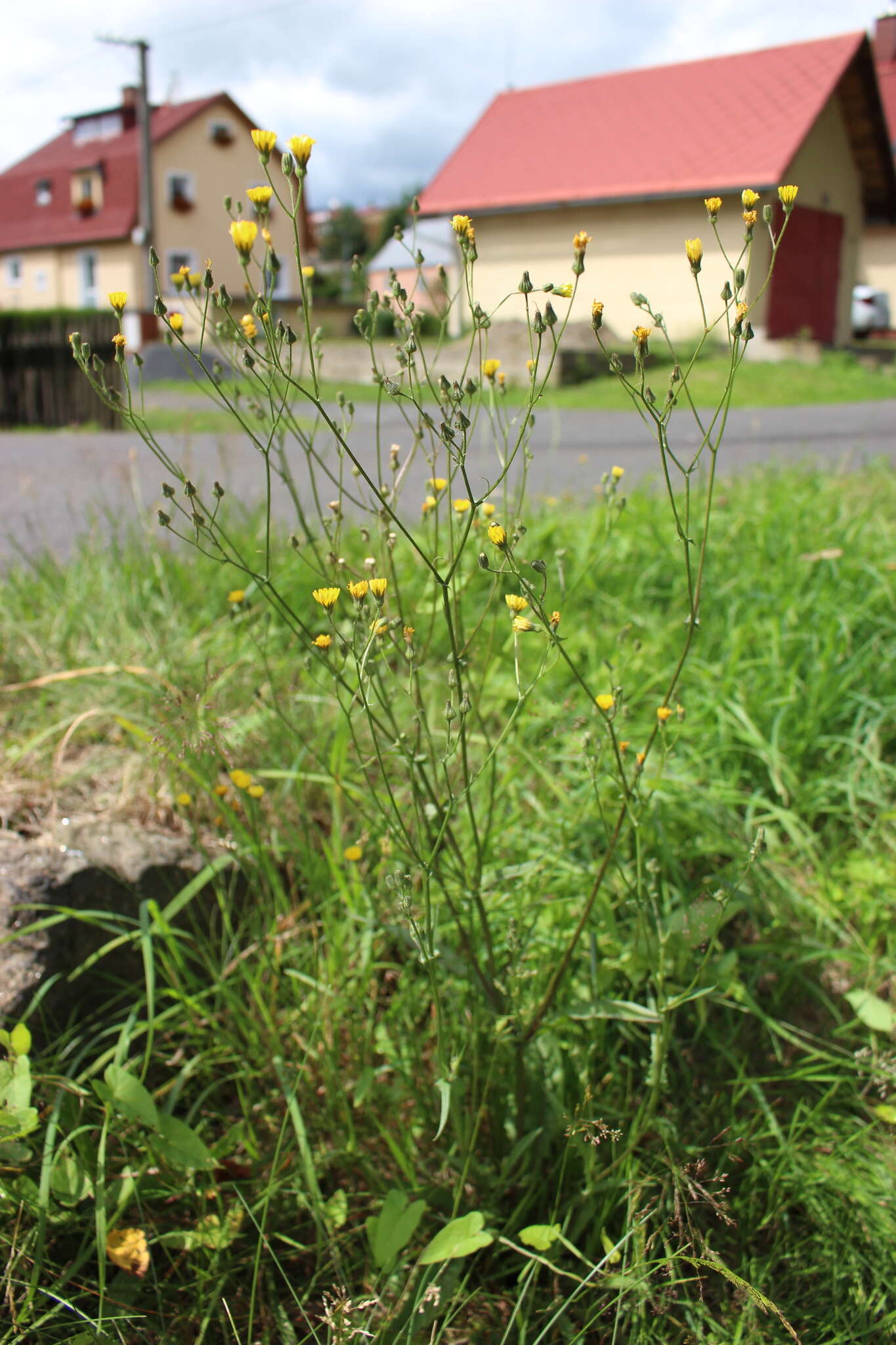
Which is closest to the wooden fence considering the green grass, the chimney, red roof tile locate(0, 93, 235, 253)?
the green grass

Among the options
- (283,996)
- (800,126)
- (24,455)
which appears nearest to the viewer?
(283,996)

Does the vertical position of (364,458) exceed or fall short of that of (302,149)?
it falls short

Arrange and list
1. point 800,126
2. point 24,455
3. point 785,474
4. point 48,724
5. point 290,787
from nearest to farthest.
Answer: point 290,787, point 48,724, point 785,474, point 24,455, point 800,126

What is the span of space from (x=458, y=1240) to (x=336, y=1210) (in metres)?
0.31

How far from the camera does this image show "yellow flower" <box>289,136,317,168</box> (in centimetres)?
112

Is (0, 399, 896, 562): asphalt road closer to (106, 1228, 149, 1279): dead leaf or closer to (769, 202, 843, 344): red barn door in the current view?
(106, 1228, 149, 1279): dead leaf

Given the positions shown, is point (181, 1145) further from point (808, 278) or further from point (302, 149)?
point (808, 278)

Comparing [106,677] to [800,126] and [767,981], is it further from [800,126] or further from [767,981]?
[800,126]

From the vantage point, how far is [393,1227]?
1.38 meters

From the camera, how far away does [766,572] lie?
3.24 metres

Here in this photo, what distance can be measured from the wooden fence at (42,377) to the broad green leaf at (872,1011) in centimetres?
1201

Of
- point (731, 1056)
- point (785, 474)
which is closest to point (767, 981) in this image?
point (731, 1056)

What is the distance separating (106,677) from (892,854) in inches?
72.5

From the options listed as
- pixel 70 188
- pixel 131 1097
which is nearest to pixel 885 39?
pixel 70 188
